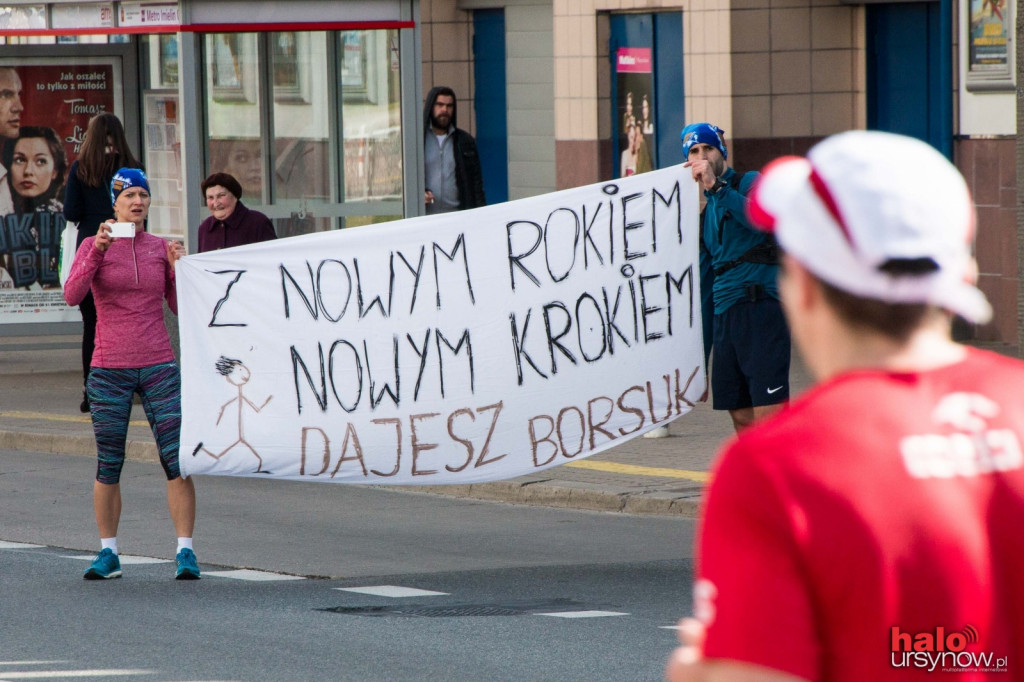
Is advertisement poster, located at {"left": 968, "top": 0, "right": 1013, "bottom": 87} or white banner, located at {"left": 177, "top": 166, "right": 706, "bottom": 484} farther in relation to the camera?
advertisement poster, located at {"left": 968, "top": 0, "right": 1013, "bottom": 87}

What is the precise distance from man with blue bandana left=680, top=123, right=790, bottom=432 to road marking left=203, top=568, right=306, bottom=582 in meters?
2.19

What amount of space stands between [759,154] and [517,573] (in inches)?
353

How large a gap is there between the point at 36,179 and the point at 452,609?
27.8ft

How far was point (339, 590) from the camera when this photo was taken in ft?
24.2

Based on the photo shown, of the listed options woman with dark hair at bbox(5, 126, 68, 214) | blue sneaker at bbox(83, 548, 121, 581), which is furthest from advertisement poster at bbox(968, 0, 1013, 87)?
blue sneaker at bbox(83, 548, 121, 581)

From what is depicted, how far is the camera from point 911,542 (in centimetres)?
179

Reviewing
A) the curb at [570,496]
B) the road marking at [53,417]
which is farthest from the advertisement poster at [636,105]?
the curb at [570,496]

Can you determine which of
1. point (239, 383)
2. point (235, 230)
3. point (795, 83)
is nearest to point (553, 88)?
point (795, 83)

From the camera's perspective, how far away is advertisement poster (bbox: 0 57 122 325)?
14.2 meters

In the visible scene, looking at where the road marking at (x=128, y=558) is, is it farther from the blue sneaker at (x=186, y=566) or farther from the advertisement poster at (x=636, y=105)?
the advertisement poster at (x=636, y=105)

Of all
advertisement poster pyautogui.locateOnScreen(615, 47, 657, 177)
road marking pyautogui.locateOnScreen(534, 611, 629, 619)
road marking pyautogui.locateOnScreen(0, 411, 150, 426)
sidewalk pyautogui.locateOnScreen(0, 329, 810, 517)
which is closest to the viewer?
road marking pyautogui.locateOnScreen(534, 611, 629, 619)

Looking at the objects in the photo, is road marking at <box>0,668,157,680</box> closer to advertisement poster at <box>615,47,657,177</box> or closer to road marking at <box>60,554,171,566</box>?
road marking at <box>60,554,171,566</box>

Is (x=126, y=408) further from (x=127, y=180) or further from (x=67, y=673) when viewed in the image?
(x=67, y=673)

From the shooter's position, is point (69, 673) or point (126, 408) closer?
point (69, 673)
